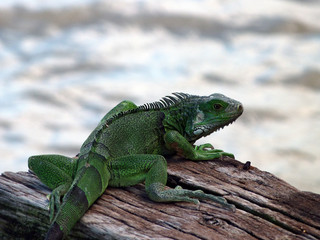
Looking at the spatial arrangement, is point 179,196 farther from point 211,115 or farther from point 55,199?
point 211,115

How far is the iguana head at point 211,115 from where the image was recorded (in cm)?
536

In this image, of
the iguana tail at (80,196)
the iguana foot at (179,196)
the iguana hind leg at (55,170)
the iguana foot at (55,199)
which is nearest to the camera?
the iguana tail at (80,196)

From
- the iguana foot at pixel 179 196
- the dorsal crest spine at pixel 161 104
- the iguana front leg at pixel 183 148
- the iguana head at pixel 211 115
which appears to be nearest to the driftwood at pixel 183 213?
the iguana foot at pixel 179 196

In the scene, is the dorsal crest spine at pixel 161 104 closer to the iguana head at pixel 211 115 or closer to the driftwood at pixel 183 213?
the iguana head at pixel 211 115

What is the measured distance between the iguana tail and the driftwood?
0.30 ft

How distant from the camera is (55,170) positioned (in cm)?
455

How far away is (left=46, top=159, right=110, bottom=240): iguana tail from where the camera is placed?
3.94 meters

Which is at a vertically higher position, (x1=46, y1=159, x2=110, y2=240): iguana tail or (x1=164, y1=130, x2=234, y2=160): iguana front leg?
(x1=164, y1=130, x2=234, y2=160): iguana front leg

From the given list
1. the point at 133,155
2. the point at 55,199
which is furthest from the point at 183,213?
the point at 55,199

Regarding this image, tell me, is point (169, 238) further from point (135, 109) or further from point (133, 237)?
point (135, 109)

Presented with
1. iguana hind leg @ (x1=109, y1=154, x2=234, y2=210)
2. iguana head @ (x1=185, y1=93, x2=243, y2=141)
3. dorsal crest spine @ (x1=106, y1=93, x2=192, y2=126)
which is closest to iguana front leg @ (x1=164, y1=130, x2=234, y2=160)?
iguana head @ (x1=185, y1=93, x2=243, y2=141)

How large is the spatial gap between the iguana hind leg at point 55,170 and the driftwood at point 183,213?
4.1 inches

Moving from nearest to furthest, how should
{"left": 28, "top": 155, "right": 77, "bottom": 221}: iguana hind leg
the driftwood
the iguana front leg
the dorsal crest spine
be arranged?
the driftwood → {"left": 28, "top": 155, "right": 77, "bottom": 221}: iguana hind leg → the iguana front leg → the dorsal crest spine

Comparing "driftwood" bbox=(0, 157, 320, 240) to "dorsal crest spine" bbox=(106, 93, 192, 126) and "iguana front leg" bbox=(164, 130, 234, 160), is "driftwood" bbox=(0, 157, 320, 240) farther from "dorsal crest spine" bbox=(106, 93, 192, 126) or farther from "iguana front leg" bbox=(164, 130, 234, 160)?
"dorsal crest spine" bbox=(106, 93, 192, 126)
